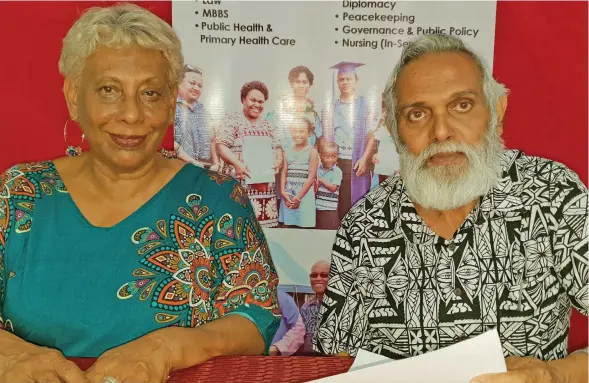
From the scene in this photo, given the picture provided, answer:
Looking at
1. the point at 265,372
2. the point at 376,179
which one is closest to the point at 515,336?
the point at 265,372

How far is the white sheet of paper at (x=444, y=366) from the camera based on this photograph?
3.31 ft

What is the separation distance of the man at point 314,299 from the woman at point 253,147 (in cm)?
28

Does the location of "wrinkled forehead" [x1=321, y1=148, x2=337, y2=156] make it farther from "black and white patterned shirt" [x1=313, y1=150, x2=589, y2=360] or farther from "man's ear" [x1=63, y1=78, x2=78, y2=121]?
"man's ear" [x1=63, y1=78, x2=78, y2=121]

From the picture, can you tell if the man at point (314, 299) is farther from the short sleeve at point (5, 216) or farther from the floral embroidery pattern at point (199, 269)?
the short sleeve at point (5, 216)

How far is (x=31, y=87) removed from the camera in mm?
2555

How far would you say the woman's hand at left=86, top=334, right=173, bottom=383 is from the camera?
3.64 ft

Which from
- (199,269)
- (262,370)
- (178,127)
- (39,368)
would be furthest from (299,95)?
(39,368)

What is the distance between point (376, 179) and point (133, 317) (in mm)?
1415

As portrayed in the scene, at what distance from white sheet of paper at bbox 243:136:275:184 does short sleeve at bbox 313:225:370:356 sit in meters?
0.98

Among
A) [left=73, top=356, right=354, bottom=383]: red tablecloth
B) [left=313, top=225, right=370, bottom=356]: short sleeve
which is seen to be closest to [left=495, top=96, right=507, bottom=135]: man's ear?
[left=313, top=225, right=370, bottom=356]: short sleeve

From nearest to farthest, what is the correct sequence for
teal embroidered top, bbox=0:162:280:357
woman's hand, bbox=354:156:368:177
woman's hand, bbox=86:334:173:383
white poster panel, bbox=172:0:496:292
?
woman's hand, bbox=86:334:173:383, teal embroidered top, bbox=0:162:280:357, white poster panel, bbox=172:0:496:292, woman's hand, bbox=354:156:368:177

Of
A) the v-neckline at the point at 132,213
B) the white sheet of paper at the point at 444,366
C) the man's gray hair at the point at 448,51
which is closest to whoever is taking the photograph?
the white sheet of paper at the point at 444,366

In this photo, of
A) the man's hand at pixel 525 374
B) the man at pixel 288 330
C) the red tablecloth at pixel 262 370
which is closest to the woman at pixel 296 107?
the man at pixel 288 330

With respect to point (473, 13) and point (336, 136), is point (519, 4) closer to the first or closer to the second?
point (473, 13)
